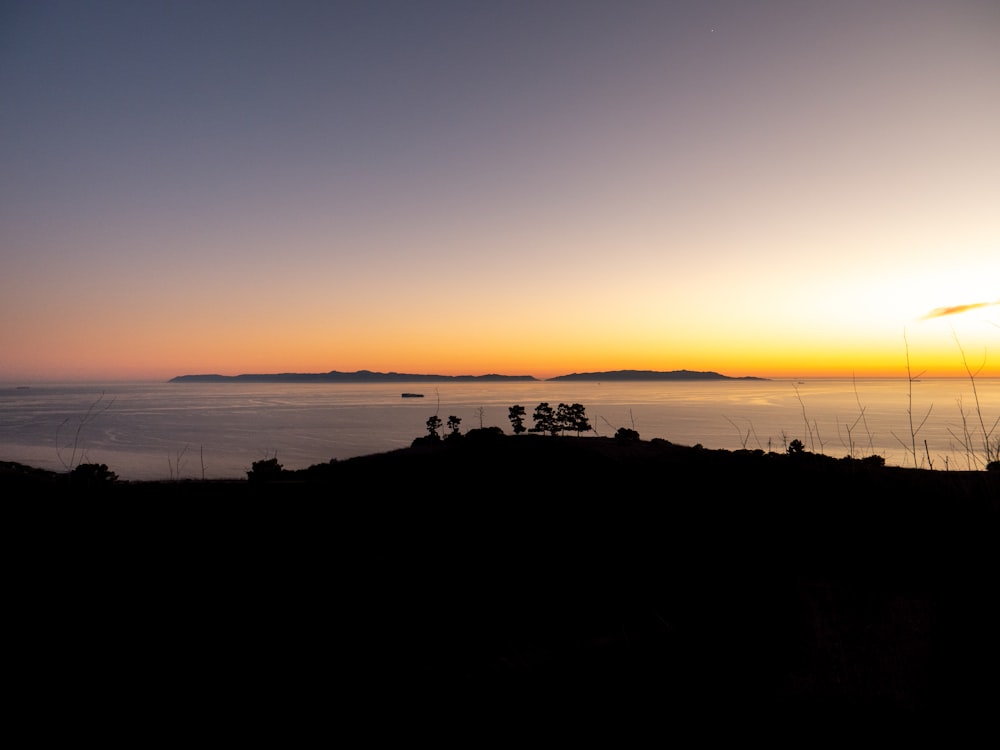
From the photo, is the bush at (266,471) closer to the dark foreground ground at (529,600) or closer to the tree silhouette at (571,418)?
the dark foreground ground at (529,600)

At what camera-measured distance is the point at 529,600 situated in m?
4.14

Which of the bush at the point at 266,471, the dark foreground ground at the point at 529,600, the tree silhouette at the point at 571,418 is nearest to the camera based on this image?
the dark foreground ground at the point at 529,600

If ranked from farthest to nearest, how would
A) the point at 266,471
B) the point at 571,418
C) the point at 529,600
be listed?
1. the point at 571,418
2. the point at 266,471
3. the point at 529,600

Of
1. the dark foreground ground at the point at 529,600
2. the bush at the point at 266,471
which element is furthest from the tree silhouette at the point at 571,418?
the dark foreground ground at the point at 529,600

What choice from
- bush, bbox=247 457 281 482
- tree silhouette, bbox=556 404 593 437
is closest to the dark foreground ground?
bush, bbox=247 457 281 482

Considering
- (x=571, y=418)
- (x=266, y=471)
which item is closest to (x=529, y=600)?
(x=266, y=471)

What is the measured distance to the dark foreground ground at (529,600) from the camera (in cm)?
319

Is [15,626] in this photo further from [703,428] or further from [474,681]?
[703,428]

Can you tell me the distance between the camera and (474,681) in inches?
124

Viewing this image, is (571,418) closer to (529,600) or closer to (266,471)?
(266,471)

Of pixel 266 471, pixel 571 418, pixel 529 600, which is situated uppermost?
pixel 529 600

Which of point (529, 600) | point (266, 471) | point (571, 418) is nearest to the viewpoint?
point (529, 600)

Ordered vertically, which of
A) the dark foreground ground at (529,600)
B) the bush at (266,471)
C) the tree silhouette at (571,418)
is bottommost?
the tree silhouette at (571,418)

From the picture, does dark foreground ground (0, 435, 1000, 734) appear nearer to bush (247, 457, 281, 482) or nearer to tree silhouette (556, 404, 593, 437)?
bush (247, 457, 281, 482)
